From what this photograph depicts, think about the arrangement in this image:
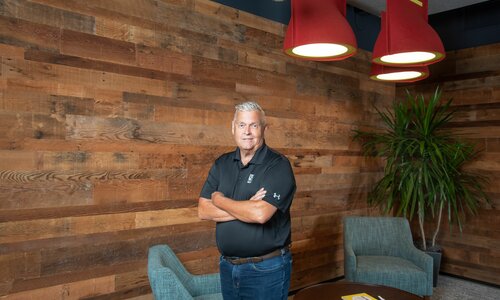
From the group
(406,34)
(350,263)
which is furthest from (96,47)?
(350,263)

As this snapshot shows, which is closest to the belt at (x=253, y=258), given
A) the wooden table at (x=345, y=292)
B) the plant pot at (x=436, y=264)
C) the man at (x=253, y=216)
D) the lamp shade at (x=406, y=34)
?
the man at (x=253, y=216)

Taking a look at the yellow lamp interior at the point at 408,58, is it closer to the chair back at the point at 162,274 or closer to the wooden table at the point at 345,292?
the wooden table at the point at 345,292

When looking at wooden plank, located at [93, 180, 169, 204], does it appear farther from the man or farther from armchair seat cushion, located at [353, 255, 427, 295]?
armchair seat cushion, located at [353, 255, 427, 295]

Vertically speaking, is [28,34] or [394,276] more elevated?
[28,34]

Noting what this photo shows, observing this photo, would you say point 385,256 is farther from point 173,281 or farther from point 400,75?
point 173,281

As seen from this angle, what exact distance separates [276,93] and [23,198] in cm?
243

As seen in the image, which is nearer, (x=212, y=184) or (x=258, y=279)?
(x=258, y=279)

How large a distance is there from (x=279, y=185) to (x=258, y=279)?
20.4 inches

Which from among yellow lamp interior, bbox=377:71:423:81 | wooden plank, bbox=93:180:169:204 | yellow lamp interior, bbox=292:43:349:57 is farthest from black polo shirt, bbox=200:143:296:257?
yellow lamp interior, bbox=377:71:423:81

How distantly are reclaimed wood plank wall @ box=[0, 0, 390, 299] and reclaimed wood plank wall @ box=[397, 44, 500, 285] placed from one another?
215 cm

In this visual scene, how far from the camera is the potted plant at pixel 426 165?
4.40 metres

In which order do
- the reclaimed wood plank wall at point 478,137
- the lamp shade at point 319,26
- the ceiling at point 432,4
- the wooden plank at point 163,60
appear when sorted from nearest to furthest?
the lamp shade at point 319,26, the wooden plank at point 163,60, the ceiling at point 432,4, the reclaimed wood plank wall at point 478,137

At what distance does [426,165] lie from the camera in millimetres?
4426

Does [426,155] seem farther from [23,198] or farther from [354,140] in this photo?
[23,198]
